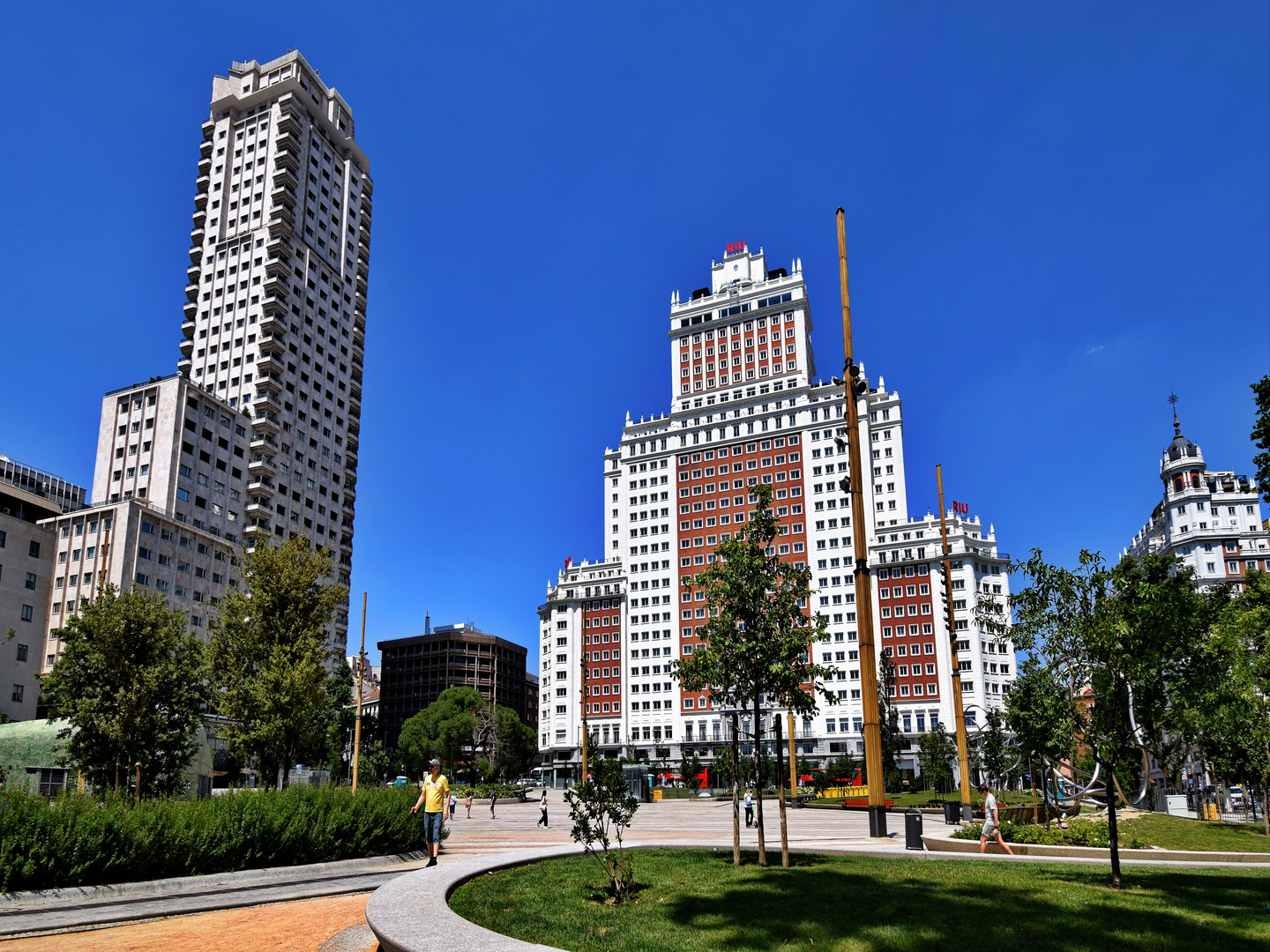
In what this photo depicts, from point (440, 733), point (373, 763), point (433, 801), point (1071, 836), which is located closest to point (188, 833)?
point (433, 801)

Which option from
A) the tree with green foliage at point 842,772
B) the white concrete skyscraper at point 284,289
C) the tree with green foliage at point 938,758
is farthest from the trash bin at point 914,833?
the white concrete skyscraper at point 284,289

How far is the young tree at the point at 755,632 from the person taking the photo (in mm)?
15766

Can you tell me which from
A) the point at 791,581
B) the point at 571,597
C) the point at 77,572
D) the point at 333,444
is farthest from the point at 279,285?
the point at 791,581

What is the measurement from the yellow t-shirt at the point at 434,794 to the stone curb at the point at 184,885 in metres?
1.51

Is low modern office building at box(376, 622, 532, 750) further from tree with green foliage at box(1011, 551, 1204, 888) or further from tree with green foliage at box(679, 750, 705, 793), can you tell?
tree with green foliage at box(1011, 551, 1204, 888)

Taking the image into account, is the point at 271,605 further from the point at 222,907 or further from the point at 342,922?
the point at 342,922

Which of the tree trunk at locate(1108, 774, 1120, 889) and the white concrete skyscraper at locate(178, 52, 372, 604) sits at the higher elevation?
the white concrete skyscraper at locate(178, 52, 372, 604)

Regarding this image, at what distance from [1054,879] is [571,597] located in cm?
11400

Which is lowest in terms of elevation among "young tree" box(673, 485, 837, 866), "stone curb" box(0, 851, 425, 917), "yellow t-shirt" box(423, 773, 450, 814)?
"stone curb" box(0, 851, 425, 917)

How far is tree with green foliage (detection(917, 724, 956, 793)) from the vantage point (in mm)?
74000

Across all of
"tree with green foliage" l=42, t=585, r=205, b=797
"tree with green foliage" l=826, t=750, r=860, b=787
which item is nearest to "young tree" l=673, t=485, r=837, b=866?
"tree with green foliage" l=42, t=585, r=205, b=797

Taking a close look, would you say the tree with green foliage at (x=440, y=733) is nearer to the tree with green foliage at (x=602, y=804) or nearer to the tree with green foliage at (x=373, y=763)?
the tree with green foliage at (x=373, y=763)

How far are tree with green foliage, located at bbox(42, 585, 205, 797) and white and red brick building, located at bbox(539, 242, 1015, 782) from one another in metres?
86.7

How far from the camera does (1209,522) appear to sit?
109375mm
